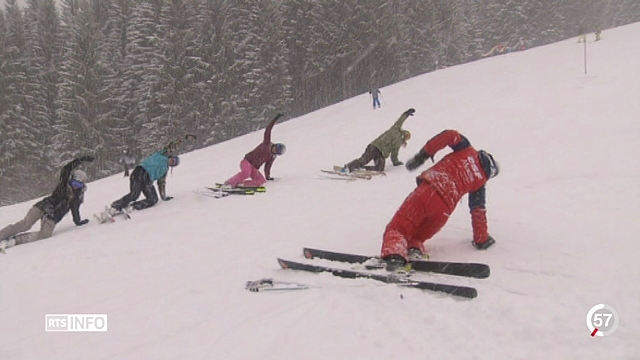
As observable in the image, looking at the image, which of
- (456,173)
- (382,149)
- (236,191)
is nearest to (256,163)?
(236,191)

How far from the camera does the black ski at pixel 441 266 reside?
149 inches

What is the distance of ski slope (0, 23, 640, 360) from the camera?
299 cm

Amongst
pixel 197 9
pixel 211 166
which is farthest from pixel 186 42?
pixel 211 166

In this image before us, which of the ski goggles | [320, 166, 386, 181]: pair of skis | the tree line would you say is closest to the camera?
the ski goggles

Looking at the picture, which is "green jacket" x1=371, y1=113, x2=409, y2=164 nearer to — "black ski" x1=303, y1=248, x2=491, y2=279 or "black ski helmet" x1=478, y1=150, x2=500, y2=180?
"black ski helmet" x1=478, y1=150, x2=500, y2=180

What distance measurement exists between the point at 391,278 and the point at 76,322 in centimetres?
280

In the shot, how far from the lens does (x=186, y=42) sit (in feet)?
121

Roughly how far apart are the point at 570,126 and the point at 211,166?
1175 cm

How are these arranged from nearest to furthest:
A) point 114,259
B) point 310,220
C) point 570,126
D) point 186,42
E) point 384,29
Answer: point 114,259, point 310,220, point 570,126, point 186,42, point 384,29

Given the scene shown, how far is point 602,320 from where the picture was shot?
2906 mm

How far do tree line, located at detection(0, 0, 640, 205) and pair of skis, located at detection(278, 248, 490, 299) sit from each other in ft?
106

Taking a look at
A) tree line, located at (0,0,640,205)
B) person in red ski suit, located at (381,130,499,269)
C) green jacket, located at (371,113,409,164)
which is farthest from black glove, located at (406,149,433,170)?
tree line, located at (0,0,640,205)

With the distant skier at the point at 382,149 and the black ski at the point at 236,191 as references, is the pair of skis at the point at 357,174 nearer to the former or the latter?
the distant skier at the point at 382,149

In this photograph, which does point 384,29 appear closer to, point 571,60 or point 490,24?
point 490,24
